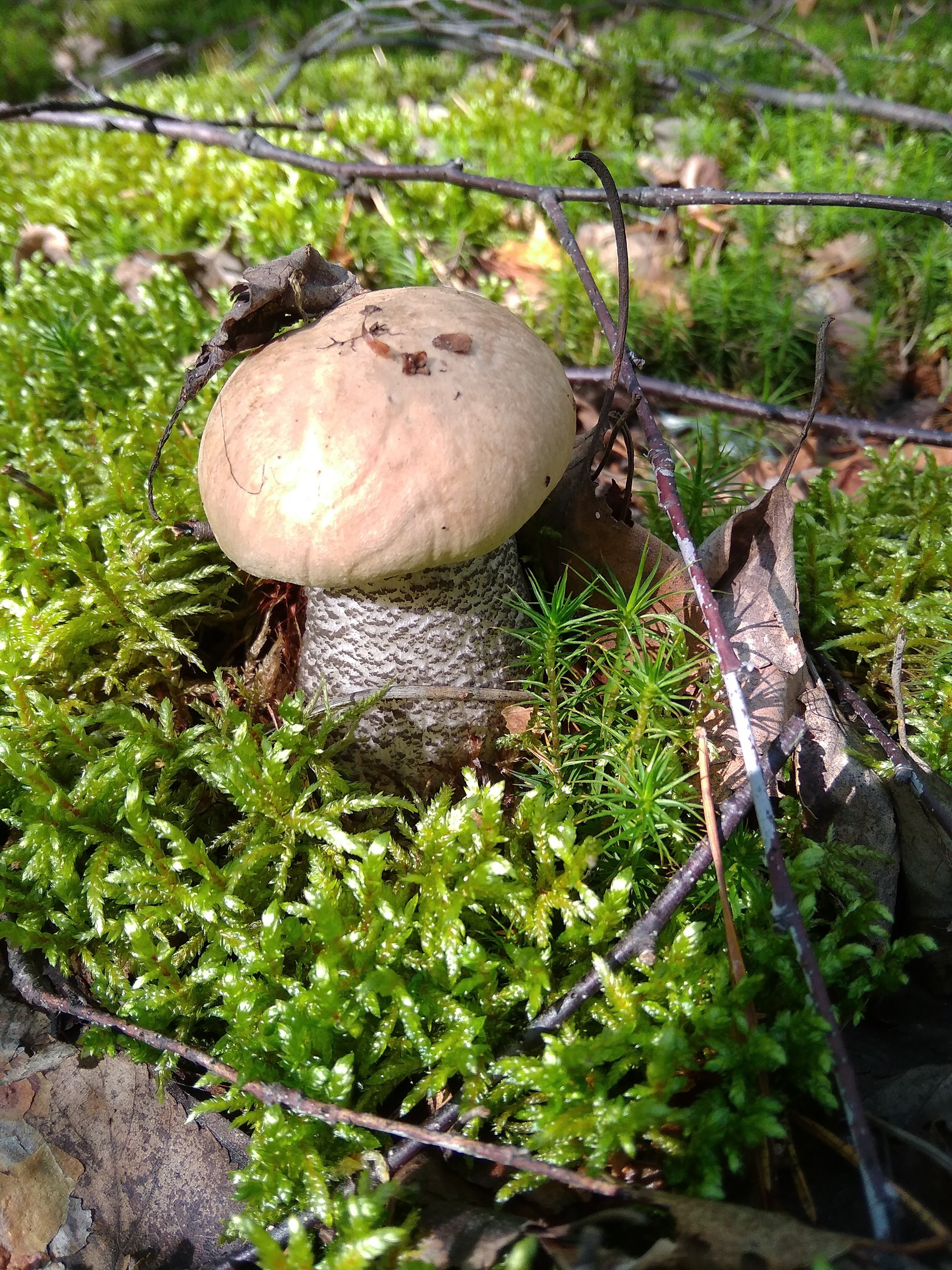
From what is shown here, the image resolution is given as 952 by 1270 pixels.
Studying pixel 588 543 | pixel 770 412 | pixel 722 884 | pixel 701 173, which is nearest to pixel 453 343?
pixel 588 543

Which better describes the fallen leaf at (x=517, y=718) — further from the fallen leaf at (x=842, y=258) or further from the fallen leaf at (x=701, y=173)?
the fallen leaf at (x=701, y=173)

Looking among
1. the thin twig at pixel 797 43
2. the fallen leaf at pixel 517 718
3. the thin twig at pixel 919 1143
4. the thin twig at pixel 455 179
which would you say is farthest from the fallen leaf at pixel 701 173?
the thin twig at pixel 919 1143

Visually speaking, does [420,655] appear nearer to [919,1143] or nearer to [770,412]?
[919,1143]

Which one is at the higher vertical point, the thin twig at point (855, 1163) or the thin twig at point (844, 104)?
the thin twig at point (844, 104)

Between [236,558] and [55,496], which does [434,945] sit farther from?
[55,496]

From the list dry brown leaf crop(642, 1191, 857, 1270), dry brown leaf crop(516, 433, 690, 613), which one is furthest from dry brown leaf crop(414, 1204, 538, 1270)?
dry brown leaf crop(516, 433, 690, 613)
